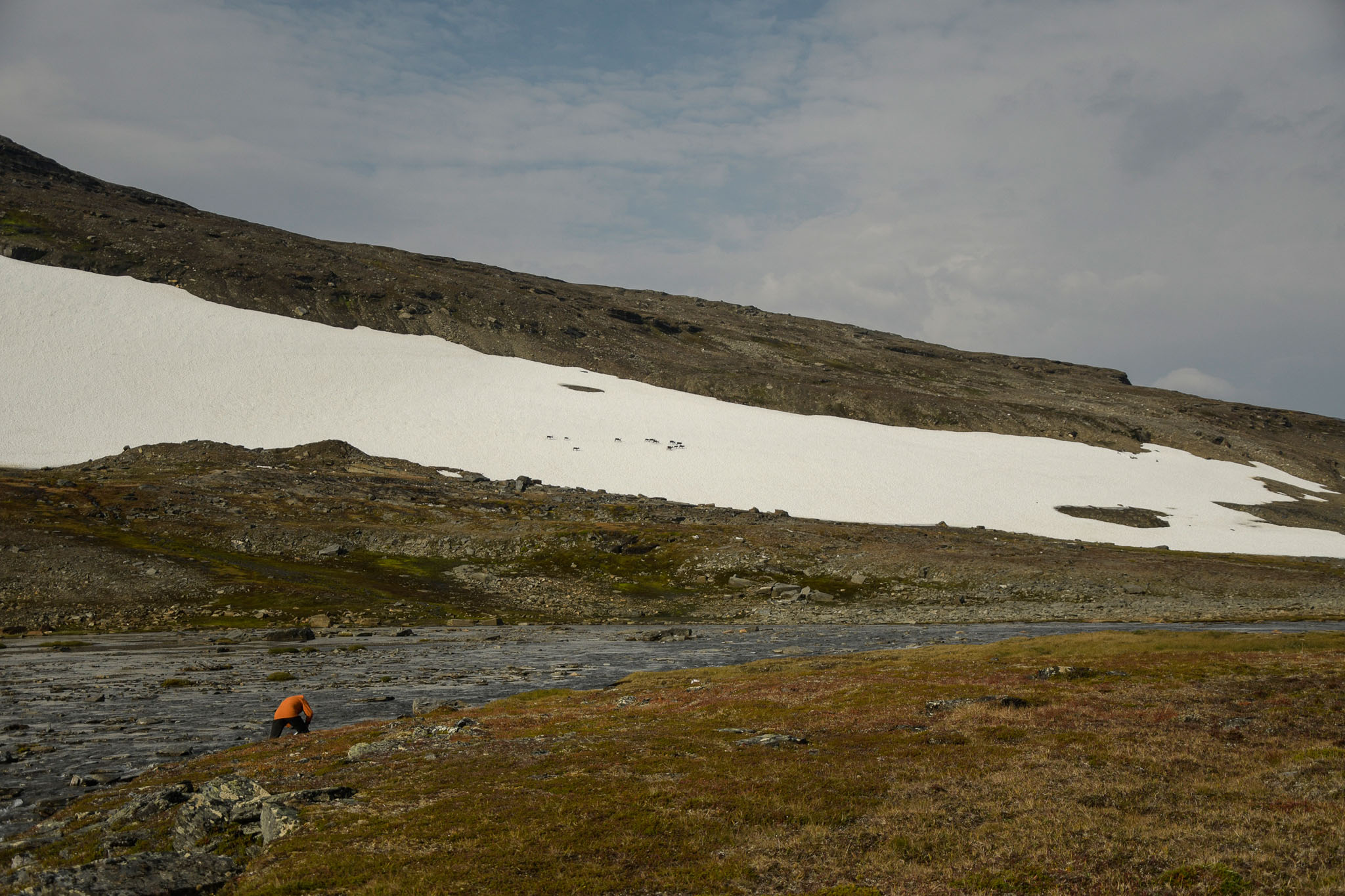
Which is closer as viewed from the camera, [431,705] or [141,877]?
[141,877]

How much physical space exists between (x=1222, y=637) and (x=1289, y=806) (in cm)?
3775

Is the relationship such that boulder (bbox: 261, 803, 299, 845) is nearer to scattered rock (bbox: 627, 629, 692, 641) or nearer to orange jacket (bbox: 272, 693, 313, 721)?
Answer: orange jacket (bbox: 272, 693, 313, 721)

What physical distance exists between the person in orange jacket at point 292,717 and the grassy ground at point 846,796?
4.37 ft

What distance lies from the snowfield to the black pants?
81.4m

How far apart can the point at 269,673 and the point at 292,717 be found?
51.2ft

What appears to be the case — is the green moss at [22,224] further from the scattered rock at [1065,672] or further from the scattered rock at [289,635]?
the scattered rock at [1065,672]

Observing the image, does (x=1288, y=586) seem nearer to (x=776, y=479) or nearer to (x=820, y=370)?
(x=776, y=479)

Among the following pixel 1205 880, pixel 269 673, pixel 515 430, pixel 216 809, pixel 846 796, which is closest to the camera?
pixel 1205 880

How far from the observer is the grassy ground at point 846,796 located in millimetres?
14930

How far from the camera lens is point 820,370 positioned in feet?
649

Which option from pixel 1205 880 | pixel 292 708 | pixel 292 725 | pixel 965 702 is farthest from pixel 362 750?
pixel 1205 880

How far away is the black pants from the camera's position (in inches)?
1179

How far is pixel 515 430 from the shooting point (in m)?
126

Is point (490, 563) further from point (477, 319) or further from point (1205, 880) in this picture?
point (477, 319)
